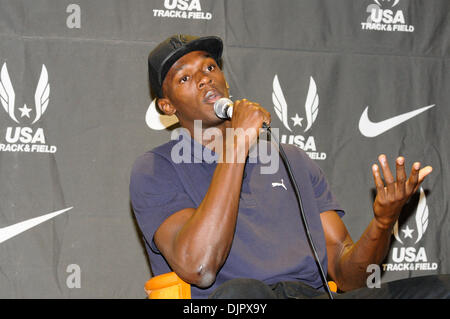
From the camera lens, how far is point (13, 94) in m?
2.14

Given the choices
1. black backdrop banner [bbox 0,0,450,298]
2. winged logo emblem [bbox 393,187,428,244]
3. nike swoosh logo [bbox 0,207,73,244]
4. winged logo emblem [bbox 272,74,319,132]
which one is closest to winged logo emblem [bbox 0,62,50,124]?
black backdrop banner [bbox 0,0,450,298]

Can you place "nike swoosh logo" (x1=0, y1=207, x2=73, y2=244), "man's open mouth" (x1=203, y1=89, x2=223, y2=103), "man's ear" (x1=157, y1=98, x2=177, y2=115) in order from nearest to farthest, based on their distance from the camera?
"man's open mouth" (x1=203, y1=89, x2=223, y2=103), "man's ear" (x1=157, y1=98, x2=177, y2=115), "nike swoosh logo" (x1=0, y1=207, x2=73, y2=244)

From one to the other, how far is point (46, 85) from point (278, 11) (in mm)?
1045

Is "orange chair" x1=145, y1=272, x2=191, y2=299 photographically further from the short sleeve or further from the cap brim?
the cap brim

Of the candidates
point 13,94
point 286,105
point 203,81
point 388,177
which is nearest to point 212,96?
point 203,81

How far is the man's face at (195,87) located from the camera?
67.1 inches

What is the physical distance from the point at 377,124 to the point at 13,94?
157 centimetres

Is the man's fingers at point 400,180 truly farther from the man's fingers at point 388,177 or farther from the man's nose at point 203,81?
the man's nose at point 203,81

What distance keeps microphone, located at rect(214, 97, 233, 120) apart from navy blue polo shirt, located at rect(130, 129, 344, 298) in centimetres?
23

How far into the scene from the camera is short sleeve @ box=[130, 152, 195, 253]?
158cm

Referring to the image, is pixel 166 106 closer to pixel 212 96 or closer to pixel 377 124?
pixel 212 96

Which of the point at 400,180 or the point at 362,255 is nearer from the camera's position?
the point at 400,180

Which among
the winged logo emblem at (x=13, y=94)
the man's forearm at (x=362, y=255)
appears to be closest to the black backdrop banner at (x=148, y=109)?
the winged logo emblem at (x=13, y=94)

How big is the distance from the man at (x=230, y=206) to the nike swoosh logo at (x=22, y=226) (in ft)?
2.06
